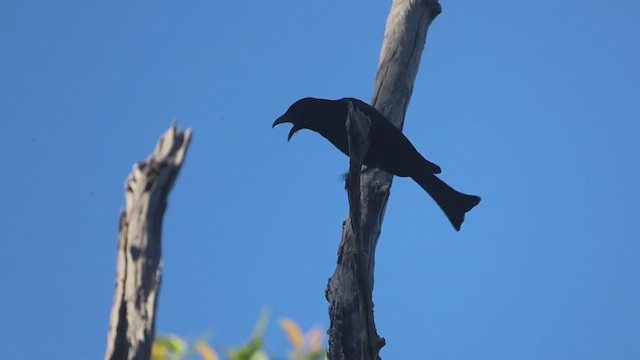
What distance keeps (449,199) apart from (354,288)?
1.63m

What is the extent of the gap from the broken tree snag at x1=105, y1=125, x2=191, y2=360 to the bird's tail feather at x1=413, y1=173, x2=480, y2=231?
3.63 m

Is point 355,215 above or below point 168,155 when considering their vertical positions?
above

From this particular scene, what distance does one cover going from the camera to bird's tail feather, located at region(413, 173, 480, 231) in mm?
6496

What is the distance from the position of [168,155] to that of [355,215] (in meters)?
1.47

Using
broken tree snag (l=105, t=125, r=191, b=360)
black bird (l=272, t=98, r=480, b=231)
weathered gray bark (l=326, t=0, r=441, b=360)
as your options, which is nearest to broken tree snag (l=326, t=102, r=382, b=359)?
weathered gray bark (l=326, t=0, r=441, b=360)

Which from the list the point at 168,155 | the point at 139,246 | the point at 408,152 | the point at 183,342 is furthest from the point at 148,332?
the point at 408,152

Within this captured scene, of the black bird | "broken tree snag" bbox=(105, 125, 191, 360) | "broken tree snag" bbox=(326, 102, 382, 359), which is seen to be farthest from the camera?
the black bird

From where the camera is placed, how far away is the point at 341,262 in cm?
538

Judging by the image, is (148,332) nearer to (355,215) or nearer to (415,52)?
(355,215)

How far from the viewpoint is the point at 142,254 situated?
10.0ft

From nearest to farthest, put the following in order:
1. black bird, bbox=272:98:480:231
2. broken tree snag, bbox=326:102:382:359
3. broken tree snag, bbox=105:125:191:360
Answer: broken tree snag, bbox=105:125:191:360 → broken tree snag, bbox=326:102:382:359 → black bird, bbox=272:98:480:231

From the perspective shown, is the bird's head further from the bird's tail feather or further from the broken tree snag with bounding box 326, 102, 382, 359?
the broken tree snag with bounding box 326, 102, 382, 359

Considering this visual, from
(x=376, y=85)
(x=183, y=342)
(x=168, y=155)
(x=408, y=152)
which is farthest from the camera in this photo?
(x=376, y=85)

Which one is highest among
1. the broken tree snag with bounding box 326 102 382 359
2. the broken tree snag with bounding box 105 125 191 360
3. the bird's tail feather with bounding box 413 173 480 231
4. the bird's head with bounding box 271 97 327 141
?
the bird's head with bounding box 271 97 327 141
